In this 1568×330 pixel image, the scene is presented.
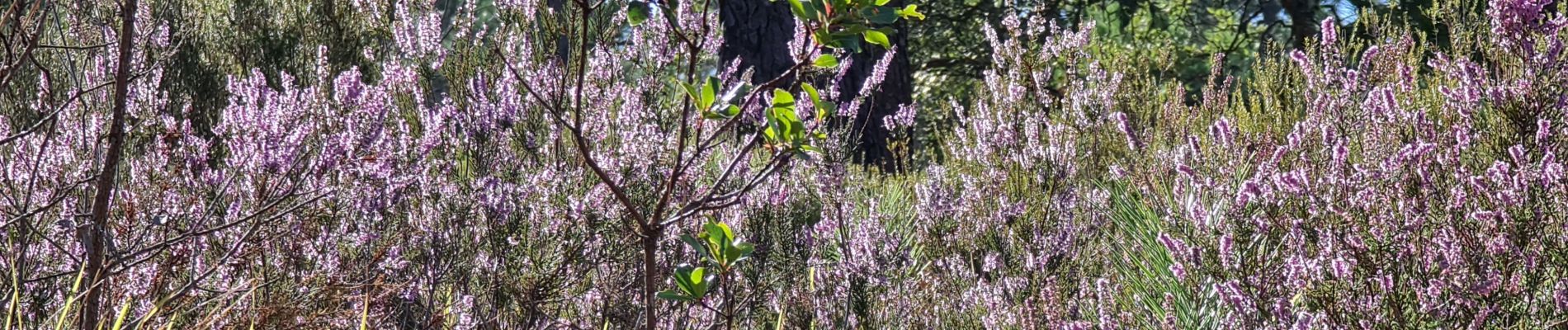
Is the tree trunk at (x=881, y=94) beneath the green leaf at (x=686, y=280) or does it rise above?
above

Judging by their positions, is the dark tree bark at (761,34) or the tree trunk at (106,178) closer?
the tree trunk at (106,178)

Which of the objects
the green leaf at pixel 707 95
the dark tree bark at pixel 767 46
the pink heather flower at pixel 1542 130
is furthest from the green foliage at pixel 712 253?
the dark tree bark at pixel 767 46

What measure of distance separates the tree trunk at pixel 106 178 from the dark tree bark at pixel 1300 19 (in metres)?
9.37

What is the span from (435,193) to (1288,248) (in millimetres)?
1904

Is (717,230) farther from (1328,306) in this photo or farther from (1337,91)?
(1337,91)

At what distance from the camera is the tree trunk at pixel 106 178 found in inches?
95.7

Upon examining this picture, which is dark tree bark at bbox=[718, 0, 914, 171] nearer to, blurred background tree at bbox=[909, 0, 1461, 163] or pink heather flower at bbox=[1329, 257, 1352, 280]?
blurred background tree at bbox=[909, 0, 1461, 163]

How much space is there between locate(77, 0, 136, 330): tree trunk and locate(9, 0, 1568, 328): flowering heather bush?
1 centimetres

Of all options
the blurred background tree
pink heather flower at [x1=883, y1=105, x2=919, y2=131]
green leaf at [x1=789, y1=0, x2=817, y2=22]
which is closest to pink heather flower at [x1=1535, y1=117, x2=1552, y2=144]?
green leaf at [x1=789, y1=0, x2=817, y2=22]

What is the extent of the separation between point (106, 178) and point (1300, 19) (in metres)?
9.62

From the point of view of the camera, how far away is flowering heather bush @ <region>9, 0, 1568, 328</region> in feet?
8.29

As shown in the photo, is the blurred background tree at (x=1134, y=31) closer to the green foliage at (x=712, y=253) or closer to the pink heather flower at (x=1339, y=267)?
the pink heather flower at (x=1339, y=267)

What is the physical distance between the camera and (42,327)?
10.2ft

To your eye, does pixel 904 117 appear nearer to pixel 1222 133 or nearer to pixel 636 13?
pixel 1222 133
